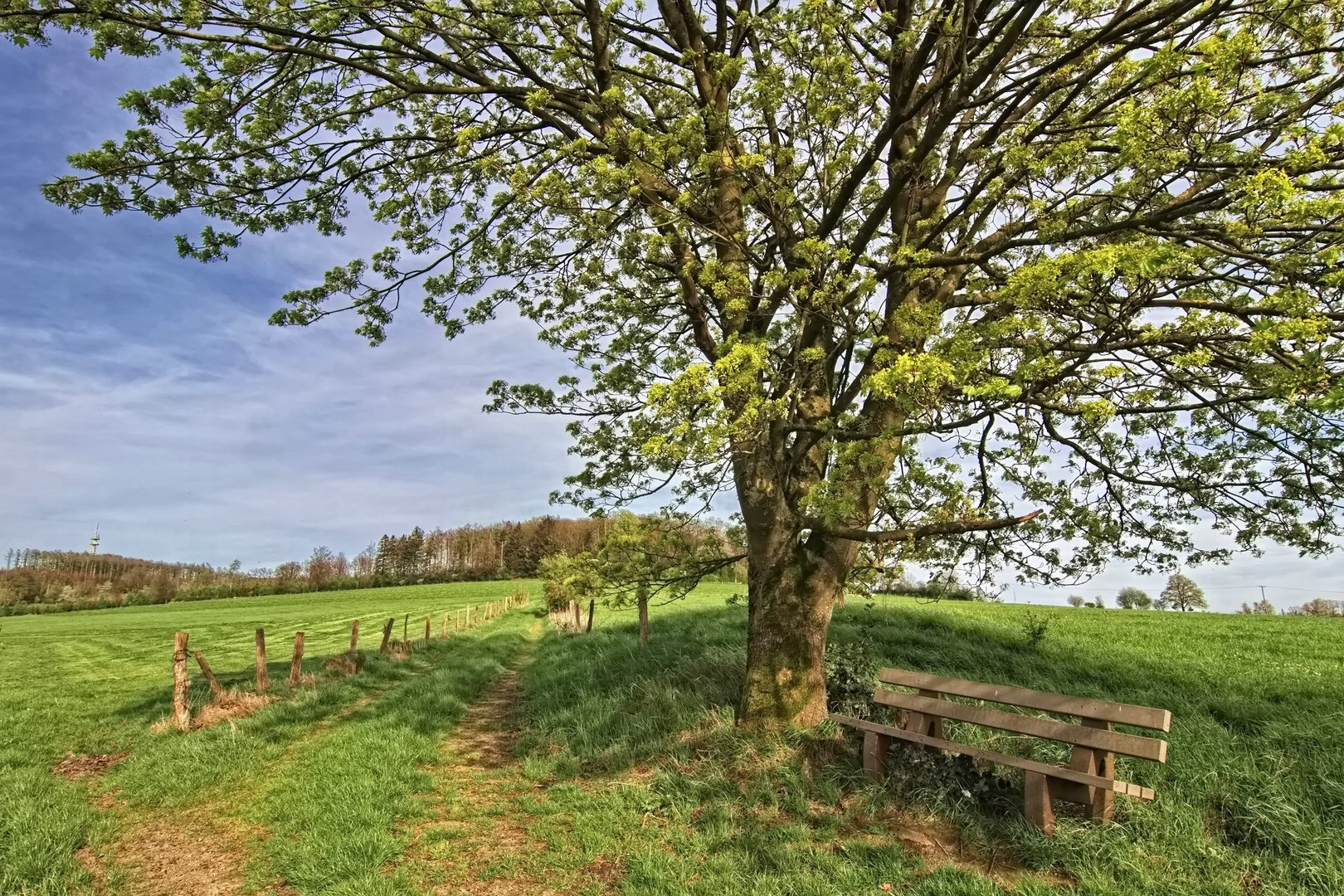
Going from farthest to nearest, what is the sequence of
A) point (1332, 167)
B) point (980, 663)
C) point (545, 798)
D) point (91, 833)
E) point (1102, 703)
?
1. point (980, 663)
2. point (545, 798)
3. point (91, 833)
4. point (1332, 167)
5. point (1102, 703)

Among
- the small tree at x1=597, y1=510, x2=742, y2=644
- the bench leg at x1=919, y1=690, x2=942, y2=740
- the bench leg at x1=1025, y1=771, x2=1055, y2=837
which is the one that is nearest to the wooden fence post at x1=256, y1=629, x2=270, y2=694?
the small tree at x1=597, y1=510, x2=742, y2=644

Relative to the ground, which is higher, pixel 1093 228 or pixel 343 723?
pixel 1093 228

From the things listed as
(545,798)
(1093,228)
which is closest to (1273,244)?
(1093,228)

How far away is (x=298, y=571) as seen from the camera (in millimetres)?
84188

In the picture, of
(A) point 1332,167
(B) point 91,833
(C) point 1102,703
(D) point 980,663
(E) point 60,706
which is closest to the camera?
(C) point 1102,703

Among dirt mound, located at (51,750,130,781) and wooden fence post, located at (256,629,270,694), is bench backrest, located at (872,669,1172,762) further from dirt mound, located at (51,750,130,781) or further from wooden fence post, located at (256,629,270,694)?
wooden fence post, located at (256,629,270,694)

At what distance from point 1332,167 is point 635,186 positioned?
21.4 ft

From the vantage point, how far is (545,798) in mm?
7582

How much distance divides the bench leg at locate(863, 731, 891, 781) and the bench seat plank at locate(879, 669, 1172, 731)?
1.96 ft

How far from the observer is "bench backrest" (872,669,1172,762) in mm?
5180

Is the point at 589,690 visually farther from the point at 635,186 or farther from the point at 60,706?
the point at 60,706

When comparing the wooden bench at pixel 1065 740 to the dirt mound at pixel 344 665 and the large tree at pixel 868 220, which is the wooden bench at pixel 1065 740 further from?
the dirt mound at pixel 344 665

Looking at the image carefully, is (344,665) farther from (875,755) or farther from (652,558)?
(875,755)

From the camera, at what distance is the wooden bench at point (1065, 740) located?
5.19m
